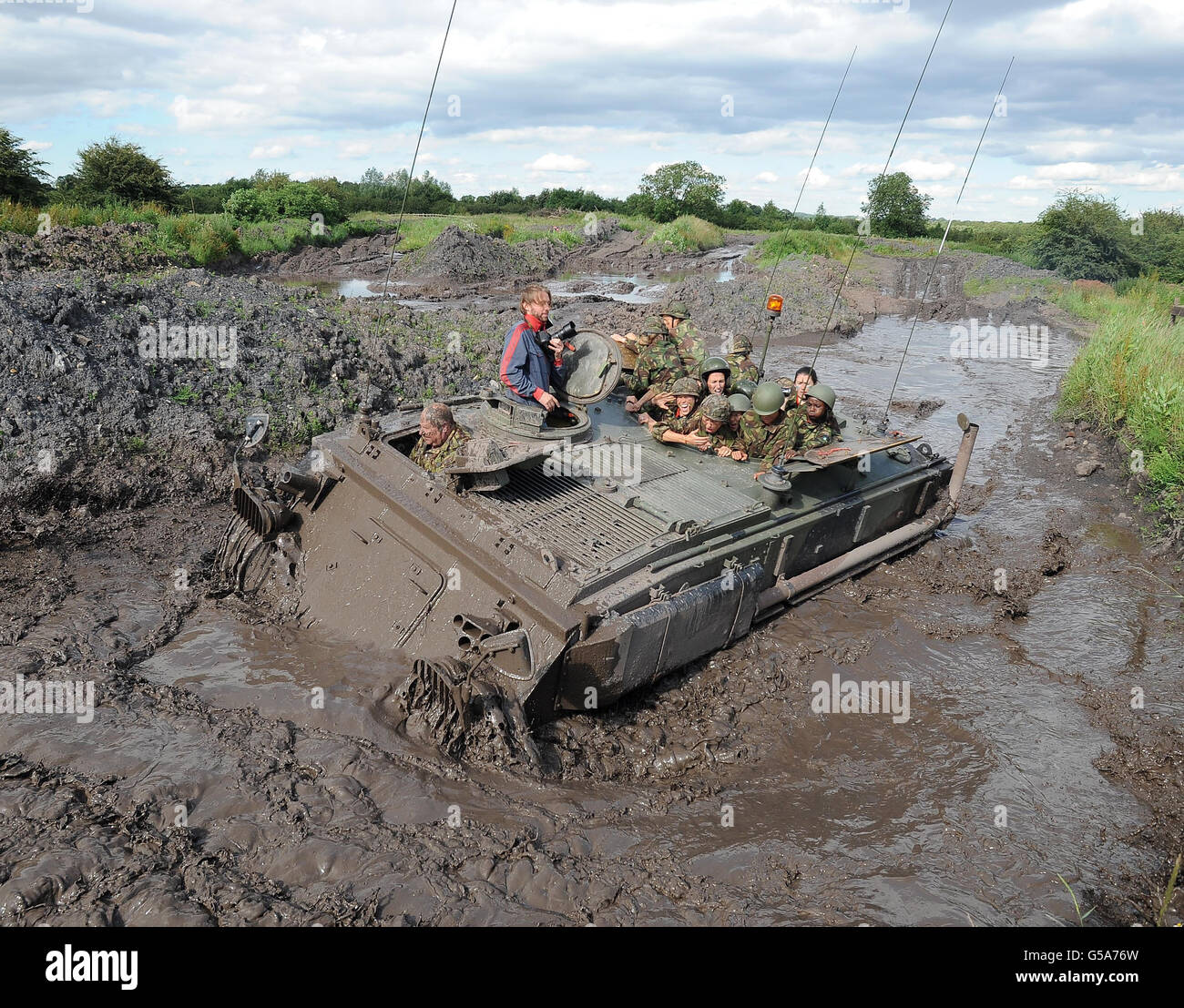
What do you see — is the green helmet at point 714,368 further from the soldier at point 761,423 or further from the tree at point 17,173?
the tree at point 17,173

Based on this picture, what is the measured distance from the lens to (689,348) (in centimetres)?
838

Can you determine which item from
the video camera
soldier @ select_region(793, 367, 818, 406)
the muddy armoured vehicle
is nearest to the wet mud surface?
the muddy armoured vehicle

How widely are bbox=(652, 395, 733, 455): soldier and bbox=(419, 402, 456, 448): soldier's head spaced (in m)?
1.97

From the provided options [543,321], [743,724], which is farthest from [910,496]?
[543,321]

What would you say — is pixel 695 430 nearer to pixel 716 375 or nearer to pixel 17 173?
pixel 716 375

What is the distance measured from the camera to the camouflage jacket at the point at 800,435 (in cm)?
692

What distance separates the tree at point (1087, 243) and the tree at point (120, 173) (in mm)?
30432

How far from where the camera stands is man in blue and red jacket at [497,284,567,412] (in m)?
6.30

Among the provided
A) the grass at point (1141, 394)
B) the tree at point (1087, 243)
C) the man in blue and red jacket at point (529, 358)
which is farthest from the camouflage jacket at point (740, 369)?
the tree at point (1087, 243)

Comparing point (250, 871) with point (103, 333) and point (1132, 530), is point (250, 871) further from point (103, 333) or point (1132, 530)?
point (1132, 530)

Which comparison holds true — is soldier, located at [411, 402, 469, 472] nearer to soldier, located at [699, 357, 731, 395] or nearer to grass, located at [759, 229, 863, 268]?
soldier, located at [699, 357, 731, 395]

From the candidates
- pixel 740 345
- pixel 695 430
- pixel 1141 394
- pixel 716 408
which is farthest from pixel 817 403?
pixel 1141 394
